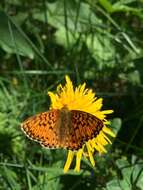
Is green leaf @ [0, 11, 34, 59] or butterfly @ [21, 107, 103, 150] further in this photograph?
green leaf @ [0, 11, 34, 59]

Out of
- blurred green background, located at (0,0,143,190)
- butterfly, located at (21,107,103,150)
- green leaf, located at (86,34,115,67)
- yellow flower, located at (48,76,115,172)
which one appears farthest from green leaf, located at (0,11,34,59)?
butterfly, located at (21,107,103,150)

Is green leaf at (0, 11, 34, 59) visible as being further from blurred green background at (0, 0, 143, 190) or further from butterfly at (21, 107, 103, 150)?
butterfly at (21, 107, 103, 150)

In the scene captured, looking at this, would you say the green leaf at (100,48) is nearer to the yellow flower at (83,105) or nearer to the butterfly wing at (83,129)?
the yellow flower at (83,105)

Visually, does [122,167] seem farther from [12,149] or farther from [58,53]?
[58,53]

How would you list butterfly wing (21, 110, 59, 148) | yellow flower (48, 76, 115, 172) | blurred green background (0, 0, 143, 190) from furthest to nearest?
blurred green background (0, 0, 143, 190) < yellow flower (48, 76, 115, 172) < butterfly wing (21, 110, 59, 148)

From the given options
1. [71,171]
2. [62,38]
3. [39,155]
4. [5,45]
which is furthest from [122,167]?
[62,38]

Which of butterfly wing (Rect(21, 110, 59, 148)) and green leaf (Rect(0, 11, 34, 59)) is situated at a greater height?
green leaf (Rect(0, 11, 34, 59))

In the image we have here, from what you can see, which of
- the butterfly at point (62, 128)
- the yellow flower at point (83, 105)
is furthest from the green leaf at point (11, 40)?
the butterfly at point (62, 128)
